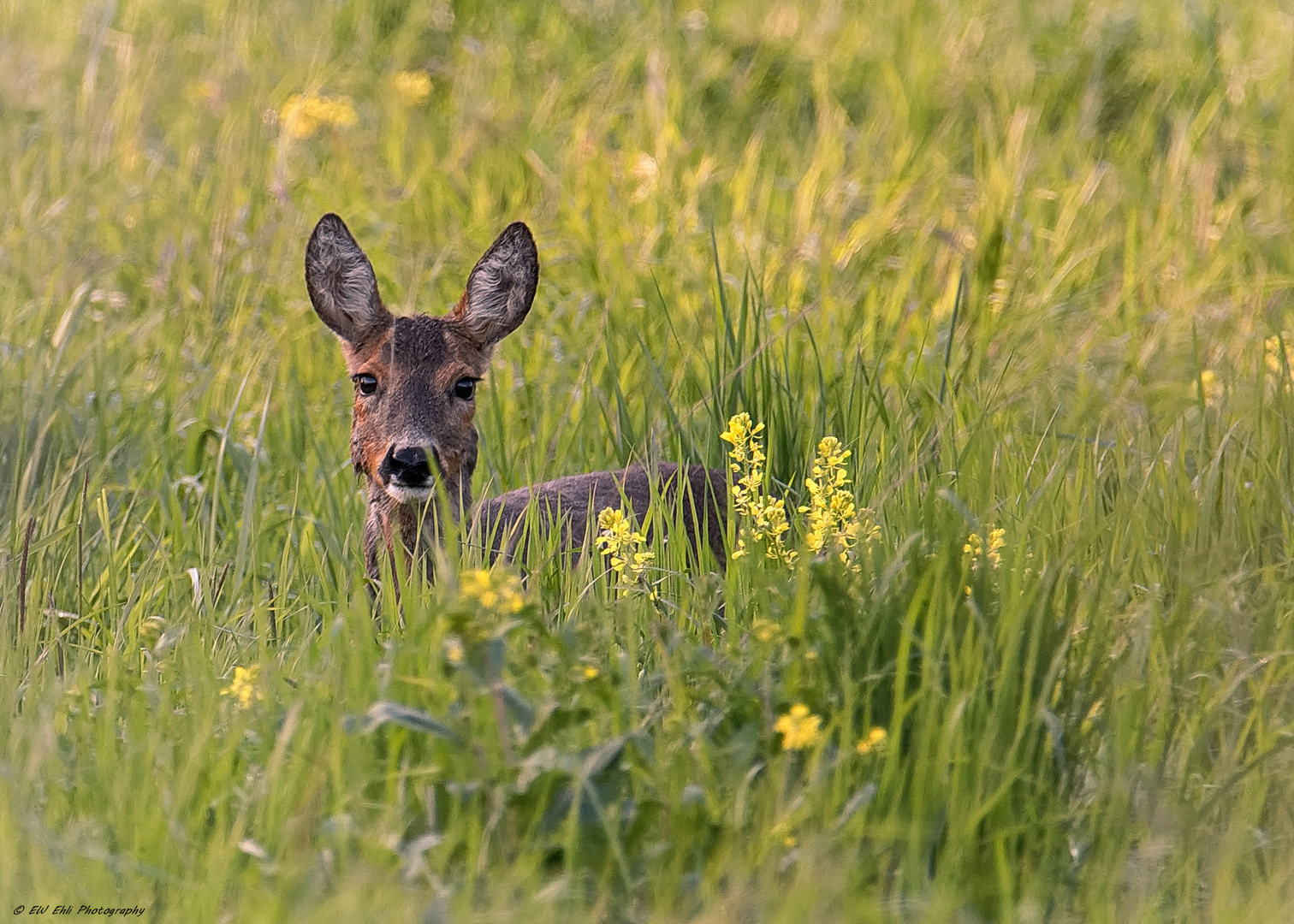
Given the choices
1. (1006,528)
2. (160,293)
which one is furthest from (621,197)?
(1006,528)

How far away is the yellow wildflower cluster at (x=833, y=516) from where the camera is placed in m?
4.32

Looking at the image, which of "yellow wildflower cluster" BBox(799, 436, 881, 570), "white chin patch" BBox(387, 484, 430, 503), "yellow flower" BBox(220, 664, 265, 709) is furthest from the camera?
"white chin patch" BBox(387, 484, 430, 503)

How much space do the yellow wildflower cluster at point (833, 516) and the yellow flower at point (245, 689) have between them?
1.23 meters

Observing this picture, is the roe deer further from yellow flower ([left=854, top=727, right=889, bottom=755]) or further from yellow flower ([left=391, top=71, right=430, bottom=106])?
yellow flower ([left=391, top=71, right=430, bottom=106])

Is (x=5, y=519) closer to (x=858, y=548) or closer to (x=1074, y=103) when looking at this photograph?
(x=858, y=548)

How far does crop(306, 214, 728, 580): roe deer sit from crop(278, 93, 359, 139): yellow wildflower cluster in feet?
9.28

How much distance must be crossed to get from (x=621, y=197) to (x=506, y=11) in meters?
2.85

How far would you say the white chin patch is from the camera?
210 inches

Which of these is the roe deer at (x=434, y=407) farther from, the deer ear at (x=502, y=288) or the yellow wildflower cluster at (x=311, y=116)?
the yellow wildflower cluster at (x=311, y=116)

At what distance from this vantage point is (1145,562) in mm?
4551

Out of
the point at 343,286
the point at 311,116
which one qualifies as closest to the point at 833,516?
the point at 343,286

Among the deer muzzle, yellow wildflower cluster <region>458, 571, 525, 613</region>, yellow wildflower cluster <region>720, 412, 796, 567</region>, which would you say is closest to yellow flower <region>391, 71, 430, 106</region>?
the deer muzzle

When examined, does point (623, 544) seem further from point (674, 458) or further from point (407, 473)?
point (674, 458)

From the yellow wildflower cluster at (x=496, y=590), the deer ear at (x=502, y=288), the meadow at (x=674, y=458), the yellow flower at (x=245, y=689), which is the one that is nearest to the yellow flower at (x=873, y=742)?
the meadow at (x=674, y=458)
